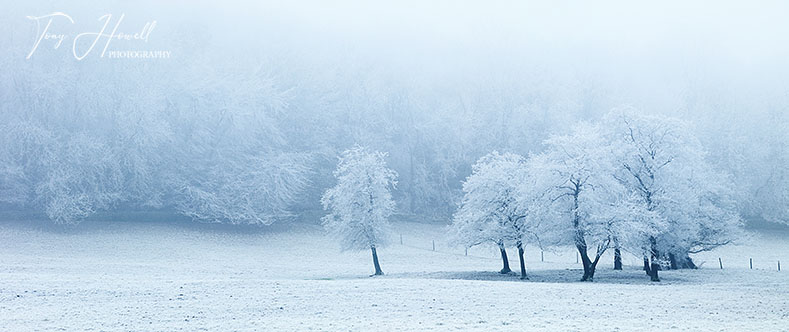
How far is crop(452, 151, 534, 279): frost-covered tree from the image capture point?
121ft

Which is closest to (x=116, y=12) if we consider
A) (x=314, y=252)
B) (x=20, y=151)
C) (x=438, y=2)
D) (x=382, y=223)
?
(x=20, y=151)

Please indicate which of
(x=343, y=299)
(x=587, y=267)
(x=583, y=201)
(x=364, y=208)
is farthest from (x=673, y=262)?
(x=343, y=299)

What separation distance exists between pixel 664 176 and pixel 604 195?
4410 mm

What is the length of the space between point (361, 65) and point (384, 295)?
48.8 metres

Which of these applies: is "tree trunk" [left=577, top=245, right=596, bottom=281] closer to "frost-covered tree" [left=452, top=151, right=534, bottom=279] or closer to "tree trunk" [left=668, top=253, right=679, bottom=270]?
"frost-covered tree" [left=452, top=151, right=534, bottom=279]

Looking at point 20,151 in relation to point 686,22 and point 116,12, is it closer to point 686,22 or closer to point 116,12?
point 116,12

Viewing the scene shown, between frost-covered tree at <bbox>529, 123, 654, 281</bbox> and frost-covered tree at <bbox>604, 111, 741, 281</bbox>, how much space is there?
1.89 metres

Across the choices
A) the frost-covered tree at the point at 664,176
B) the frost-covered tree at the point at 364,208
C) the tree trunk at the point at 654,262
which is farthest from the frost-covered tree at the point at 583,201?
the frost-covered tree at the point at 364,208

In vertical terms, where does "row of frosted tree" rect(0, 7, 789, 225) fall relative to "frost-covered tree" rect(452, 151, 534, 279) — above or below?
above

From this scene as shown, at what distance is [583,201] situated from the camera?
3375 cm

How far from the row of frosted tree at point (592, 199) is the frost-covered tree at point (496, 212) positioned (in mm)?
55

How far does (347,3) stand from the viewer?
8306 cm

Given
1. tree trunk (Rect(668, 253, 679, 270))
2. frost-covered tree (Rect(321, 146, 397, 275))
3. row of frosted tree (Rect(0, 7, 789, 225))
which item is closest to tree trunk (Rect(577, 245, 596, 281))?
tree trunk (Rect(668, 253, 679, 270))

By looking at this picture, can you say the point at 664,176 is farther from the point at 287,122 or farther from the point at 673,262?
the point at 287,122
